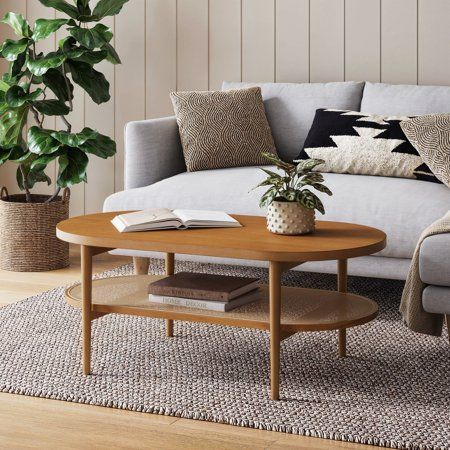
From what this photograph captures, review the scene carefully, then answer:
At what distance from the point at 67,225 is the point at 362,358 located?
1.02 meters

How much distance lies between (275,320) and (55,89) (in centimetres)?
227

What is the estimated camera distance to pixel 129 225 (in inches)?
110

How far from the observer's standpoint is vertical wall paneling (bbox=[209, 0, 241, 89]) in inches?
187

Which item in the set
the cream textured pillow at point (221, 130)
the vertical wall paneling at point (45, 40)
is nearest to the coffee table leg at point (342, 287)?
the cream textured pillow at point (221, 130)

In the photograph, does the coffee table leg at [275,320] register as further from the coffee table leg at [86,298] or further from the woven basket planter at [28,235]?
the woven basket planter at [28,235]

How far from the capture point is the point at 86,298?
2787 mm

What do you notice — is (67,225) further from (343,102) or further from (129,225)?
(343,102)

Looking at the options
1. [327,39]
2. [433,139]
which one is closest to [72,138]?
[327,39]

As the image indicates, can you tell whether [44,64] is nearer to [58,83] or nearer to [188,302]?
[58,83]

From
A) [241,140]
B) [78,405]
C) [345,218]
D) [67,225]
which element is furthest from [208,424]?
[241,140]

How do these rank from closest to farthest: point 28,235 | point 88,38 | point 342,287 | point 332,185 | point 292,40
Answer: point 342,287
point 332,185
point 88,38
point 28,235
point 292,40

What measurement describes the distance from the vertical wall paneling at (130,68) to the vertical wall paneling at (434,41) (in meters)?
1.45

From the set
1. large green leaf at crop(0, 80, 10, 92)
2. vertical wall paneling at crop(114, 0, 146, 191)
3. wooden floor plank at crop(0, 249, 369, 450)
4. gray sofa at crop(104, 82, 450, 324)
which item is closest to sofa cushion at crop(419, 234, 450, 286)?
gray sofa at crop(104, 82, 450, 324)

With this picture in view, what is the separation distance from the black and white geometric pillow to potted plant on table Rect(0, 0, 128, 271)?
0.97 m
